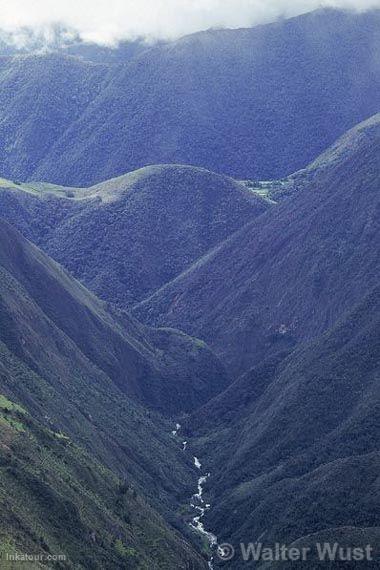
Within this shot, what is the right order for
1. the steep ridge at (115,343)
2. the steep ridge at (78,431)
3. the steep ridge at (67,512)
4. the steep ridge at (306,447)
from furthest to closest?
the steep ridge at (115,343) → the steep ridge at (306,447) → the steep ridge at (78,431) → the steep ridge at (67,512)

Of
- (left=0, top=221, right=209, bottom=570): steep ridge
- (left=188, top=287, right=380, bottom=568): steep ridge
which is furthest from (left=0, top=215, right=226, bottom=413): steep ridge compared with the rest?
(left=188, top=287, right=380, bottom=568): steep ridge

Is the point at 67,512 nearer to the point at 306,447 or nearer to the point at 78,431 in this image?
the point at 78,431

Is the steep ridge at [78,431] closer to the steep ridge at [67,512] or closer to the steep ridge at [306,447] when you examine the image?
the steep ridge at [67,512]

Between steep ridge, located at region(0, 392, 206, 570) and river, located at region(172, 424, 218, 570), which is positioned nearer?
steep ridge, located at region(0, 392, 206, 570)

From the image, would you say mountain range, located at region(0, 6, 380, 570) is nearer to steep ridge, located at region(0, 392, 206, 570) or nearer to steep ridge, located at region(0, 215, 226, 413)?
steep ridge, located at region(0, 392, 206, 570)

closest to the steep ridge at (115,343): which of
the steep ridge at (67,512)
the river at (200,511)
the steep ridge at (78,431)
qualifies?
the steep ridge at (78,431)

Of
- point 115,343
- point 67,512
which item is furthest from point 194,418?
point 67,512
